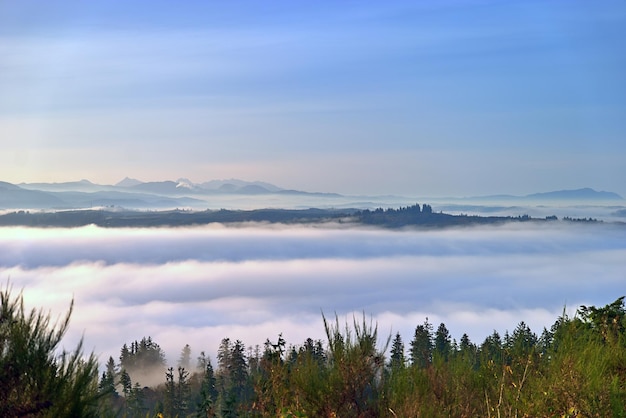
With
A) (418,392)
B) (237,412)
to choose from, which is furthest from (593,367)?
(237,412)

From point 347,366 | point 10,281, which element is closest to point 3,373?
point 10,281

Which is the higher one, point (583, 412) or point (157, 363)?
point (583, 412)

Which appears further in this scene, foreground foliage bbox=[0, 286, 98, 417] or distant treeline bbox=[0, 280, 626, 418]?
distant treeline bbox=[0, 280, 626, 418]

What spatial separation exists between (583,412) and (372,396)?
272 cm

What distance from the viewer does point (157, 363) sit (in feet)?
259

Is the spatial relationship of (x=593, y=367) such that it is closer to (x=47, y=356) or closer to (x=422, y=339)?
(x=47, y=356)

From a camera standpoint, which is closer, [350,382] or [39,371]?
[39,371]

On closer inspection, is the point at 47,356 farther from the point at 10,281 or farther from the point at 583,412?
the point at 583,412

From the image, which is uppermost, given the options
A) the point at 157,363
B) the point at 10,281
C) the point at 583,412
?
the point at 10,281

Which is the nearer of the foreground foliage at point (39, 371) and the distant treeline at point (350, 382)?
the foreground foliage at point (39, 371)

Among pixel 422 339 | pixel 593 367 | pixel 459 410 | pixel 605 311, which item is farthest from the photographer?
pixel 422 339

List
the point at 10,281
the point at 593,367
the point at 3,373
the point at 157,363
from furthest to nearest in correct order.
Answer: the point at 157,363
the point at 593,367
the point at 10,281
the point at 3,373

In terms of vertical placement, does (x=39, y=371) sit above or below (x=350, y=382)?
above

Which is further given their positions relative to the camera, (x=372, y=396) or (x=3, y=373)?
(x=372, y=396)
